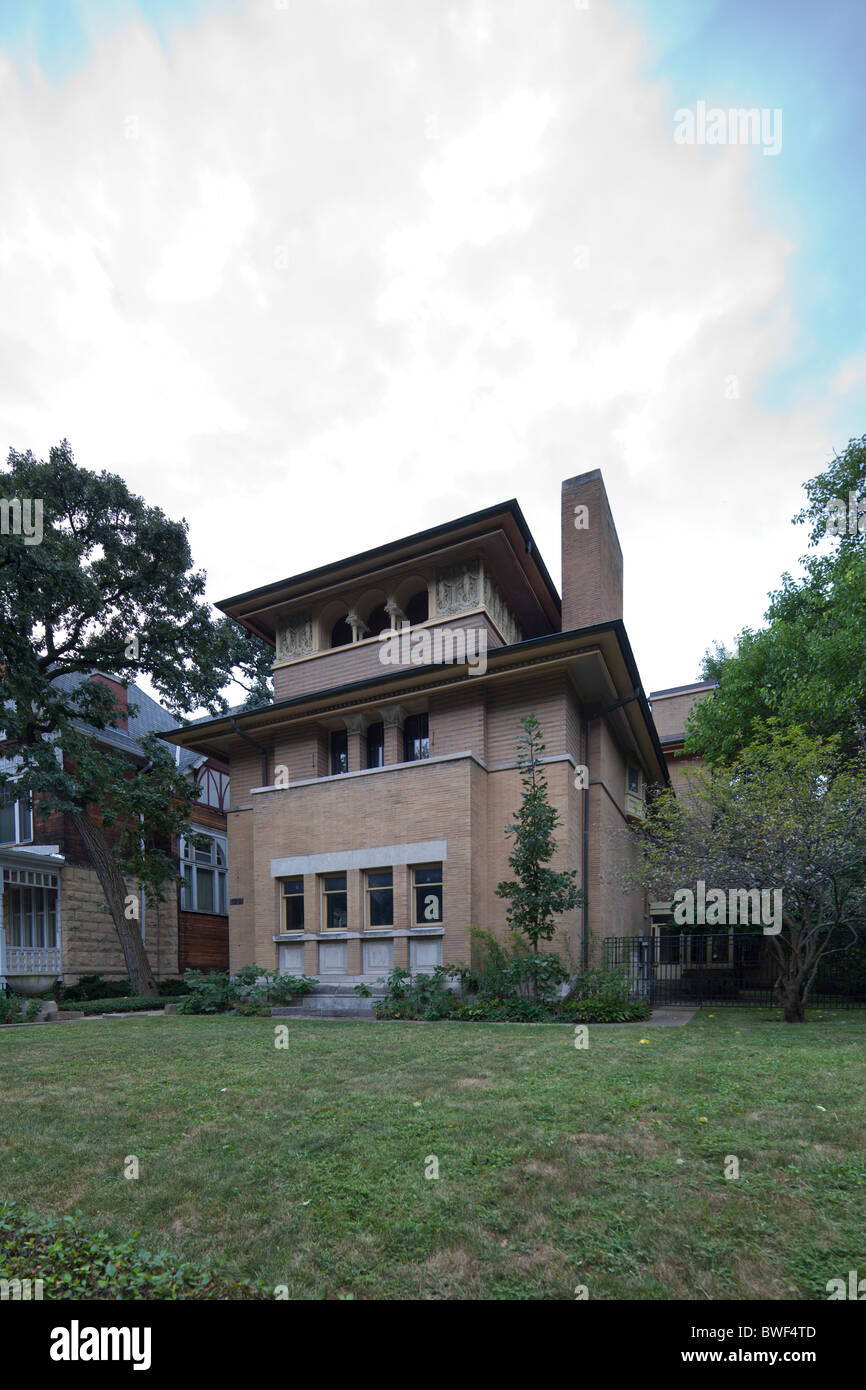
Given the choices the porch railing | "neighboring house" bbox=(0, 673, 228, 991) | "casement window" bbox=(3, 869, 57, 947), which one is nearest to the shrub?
"neighboring house" bbox=(0, 673, 228, 991)

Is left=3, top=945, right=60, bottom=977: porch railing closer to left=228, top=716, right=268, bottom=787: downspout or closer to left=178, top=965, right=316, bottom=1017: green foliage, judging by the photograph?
left=178, top=965, right=316, bottom=1017: green foliage

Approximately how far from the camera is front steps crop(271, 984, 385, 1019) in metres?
15.9

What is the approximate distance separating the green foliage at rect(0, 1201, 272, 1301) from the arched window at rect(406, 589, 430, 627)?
17002 millimetres

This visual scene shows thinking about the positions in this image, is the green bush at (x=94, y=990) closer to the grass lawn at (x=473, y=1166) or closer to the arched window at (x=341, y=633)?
the arched window at (x=341, y=633)

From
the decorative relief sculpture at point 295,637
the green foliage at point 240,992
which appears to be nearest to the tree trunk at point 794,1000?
the green foliage at point 240,992

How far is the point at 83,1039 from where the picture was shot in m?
12.3

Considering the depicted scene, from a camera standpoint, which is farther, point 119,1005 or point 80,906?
point 80,906

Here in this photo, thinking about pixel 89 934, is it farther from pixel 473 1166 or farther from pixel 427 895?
pixel 473 1166

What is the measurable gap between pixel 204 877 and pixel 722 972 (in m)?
19.2

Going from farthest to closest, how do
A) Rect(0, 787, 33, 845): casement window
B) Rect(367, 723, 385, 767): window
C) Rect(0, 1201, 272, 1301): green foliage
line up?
1. Rect(0, 787, 33, 845): casement window
2. Rect(367, 723, 385, 767): window
3. Rect(0, 1201, 272, 1301): green foliage

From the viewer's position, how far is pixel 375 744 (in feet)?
64.3

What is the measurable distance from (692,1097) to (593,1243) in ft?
10.5

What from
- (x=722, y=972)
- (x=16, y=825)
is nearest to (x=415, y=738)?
(x=722, y=972)
